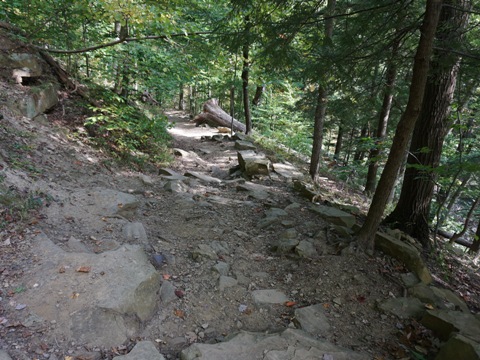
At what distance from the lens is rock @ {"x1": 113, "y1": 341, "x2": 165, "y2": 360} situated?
8.87ft

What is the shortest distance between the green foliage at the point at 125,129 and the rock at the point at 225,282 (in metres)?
4.83

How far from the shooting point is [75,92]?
333 inches

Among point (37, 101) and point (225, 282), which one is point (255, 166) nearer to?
point (225, 282)

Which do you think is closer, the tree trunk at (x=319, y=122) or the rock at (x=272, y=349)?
the rock at (x=272, y=349)

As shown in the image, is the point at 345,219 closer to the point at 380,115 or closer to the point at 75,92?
the point at 380,115

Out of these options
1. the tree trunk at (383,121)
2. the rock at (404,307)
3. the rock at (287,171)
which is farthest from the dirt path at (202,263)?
the tree trunk at (383,121)

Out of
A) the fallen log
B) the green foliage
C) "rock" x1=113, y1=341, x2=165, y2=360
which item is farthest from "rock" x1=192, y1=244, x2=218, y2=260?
the fallen log

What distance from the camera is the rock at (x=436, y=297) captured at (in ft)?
13.0

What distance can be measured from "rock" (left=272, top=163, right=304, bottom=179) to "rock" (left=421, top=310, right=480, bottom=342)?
596 centimetres

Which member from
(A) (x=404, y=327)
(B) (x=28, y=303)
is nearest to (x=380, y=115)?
(A) (x=404, y=327)

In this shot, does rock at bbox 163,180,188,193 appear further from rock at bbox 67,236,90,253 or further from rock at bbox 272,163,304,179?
rock at bbox 272,163,304,179

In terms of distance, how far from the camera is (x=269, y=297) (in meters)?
4.01

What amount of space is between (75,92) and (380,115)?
9403 millimetres

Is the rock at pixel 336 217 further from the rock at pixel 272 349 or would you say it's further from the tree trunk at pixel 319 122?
the tree trunk at pixel 319 122
